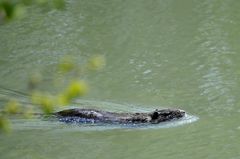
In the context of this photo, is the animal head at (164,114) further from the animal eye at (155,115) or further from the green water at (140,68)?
the green water at (140,68)

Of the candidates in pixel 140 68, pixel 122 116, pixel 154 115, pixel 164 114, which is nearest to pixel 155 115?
pixel 154 115

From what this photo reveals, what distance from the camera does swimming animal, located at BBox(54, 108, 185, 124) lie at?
26.5 feet

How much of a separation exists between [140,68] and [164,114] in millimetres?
3010

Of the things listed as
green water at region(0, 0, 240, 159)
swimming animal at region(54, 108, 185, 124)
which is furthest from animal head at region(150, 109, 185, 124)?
green water at region(0, 0, 240, 159)

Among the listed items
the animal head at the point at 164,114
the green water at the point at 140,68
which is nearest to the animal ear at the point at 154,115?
the animal head at the point at 164,114

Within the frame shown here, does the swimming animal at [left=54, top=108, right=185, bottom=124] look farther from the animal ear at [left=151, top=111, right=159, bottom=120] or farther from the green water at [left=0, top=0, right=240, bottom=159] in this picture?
the green water at [left=0, top=0, right=240, bottom=159]

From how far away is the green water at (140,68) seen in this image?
7609 millimetres

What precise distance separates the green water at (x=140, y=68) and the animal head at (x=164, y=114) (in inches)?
6.7

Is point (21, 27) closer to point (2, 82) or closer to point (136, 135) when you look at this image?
point (2, 82)

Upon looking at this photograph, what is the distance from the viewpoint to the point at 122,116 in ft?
26.7

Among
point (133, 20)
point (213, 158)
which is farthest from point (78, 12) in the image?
point (213, 158)

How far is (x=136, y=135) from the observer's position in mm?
7840

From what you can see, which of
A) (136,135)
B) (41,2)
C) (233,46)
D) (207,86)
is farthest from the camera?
(233,46)

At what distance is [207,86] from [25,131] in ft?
10.4
